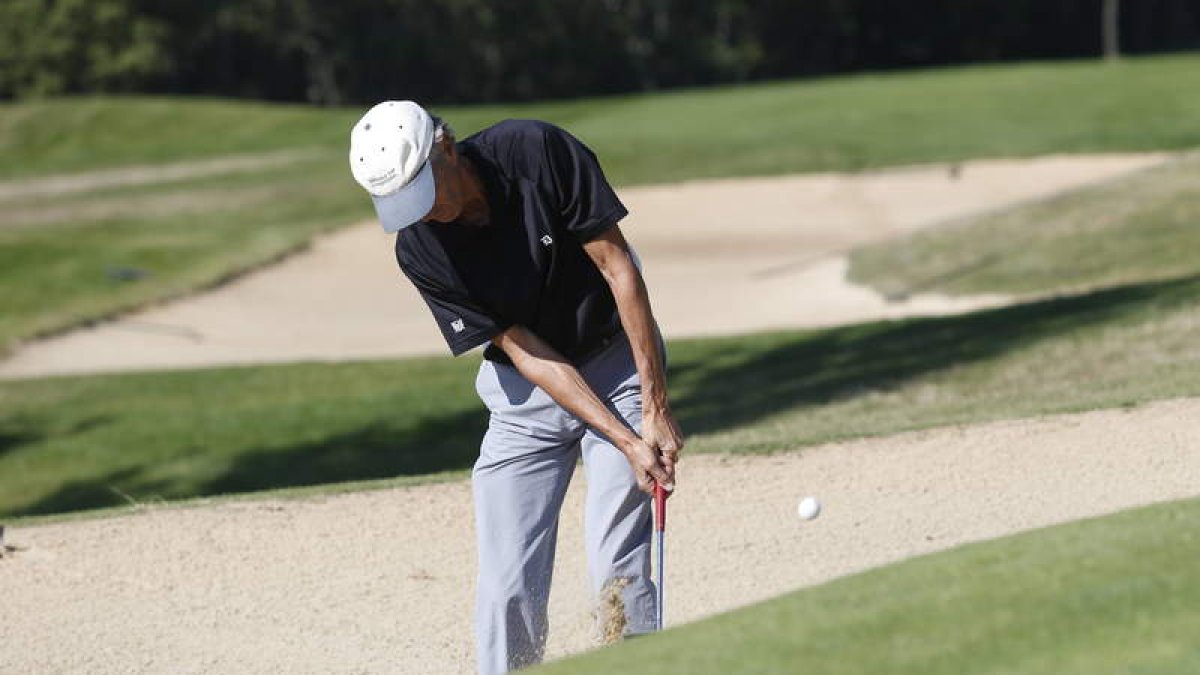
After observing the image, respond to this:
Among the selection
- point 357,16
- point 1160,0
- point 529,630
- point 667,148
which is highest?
point 529,630

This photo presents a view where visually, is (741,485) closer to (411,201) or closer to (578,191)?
(578,191)

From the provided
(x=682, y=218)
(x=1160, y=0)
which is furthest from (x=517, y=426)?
(x=1160, y=0)

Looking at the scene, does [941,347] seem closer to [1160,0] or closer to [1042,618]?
[1042,618]

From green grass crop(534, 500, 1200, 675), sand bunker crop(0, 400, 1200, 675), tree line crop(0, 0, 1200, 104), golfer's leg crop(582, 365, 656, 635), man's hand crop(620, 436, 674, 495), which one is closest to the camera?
green grass crop(534, 500, 1200, 675)

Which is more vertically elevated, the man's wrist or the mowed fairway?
the man's wrist

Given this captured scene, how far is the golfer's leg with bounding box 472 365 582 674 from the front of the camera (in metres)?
5.70

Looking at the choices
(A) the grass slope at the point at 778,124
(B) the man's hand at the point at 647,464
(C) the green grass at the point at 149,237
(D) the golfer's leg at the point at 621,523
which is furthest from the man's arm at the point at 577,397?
(A) the grass slope at the point at 778,124

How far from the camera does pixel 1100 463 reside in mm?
8148

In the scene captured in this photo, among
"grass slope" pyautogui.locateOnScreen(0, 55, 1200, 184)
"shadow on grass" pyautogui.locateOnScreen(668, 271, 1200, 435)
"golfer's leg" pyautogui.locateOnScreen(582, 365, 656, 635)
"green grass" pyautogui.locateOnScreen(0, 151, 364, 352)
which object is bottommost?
"grass slope" pyautogui.locateOnScreen(0, 55, 1200, 184)

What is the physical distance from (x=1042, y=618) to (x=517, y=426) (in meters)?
1.87

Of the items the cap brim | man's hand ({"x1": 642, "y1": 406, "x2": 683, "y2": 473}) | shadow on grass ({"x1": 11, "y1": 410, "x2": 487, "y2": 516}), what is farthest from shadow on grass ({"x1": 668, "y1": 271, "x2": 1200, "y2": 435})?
the cap brim

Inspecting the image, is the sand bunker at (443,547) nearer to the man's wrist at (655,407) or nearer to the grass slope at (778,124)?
the man's wrist at (655,407)

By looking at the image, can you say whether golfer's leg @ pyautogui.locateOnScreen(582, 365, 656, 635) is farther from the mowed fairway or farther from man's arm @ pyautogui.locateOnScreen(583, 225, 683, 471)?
the mowed fairway

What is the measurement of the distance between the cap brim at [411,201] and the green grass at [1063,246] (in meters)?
10.9
